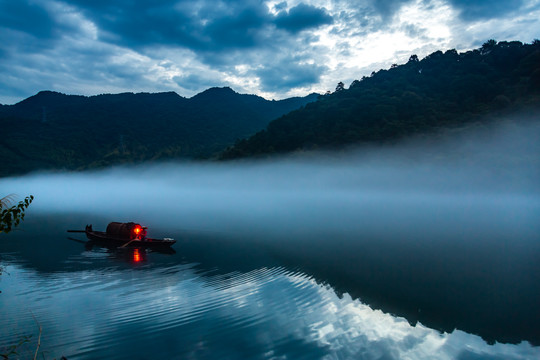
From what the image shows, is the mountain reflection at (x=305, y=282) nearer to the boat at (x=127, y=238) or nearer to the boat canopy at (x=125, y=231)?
the boat at (x=127, y=238)

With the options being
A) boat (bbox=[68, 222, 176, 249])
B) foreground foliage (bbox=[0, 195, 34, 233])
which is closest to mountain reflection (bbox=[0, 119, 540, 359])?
boat (bbox=[68, 222, 176, 249])

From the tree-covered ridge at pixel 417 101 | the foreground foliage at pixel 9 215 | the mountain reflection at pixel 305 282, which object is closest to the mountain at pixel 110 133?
the tree-covered ridge at pixel 417 101

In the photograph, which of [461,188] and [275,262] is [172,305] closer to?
[275,262]

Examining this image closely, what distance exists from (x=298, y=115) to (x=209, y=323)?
405 ft

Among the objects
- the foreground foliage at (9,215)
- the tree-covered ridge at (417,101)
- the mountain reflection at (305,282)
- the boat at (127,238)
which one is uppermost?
the tree-covered ridge at (417,101)

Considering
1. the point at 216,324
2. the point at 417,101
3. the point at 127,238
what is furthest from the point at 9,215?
the point at 417,101

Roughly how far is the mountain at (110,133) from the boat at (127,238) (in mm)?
113269

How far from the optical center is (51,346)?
9.85 meters

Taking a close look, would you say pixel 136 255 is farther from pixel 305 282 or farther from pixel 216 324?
pixel 216 324

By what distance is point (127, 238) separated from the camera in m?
27.2

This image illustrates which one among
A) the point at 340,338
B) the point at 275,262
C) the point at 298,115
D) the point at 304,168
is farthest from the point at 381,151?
the point at 340,338

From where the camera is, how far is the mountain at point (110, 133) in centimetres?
13962

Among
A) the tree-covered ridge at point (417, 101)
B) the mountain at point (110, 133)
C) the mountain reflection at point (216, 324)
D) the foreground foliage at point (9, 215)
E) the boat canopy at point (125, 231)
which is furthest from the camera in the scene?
the mountain at point (110, 133)

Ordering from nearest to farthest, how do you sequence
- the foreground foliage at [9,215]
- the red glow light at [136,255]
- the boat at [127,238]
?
1. the foreground foliage at [9,215]
2. the red glow light at [136,255]
3. the boat at [127,238]
